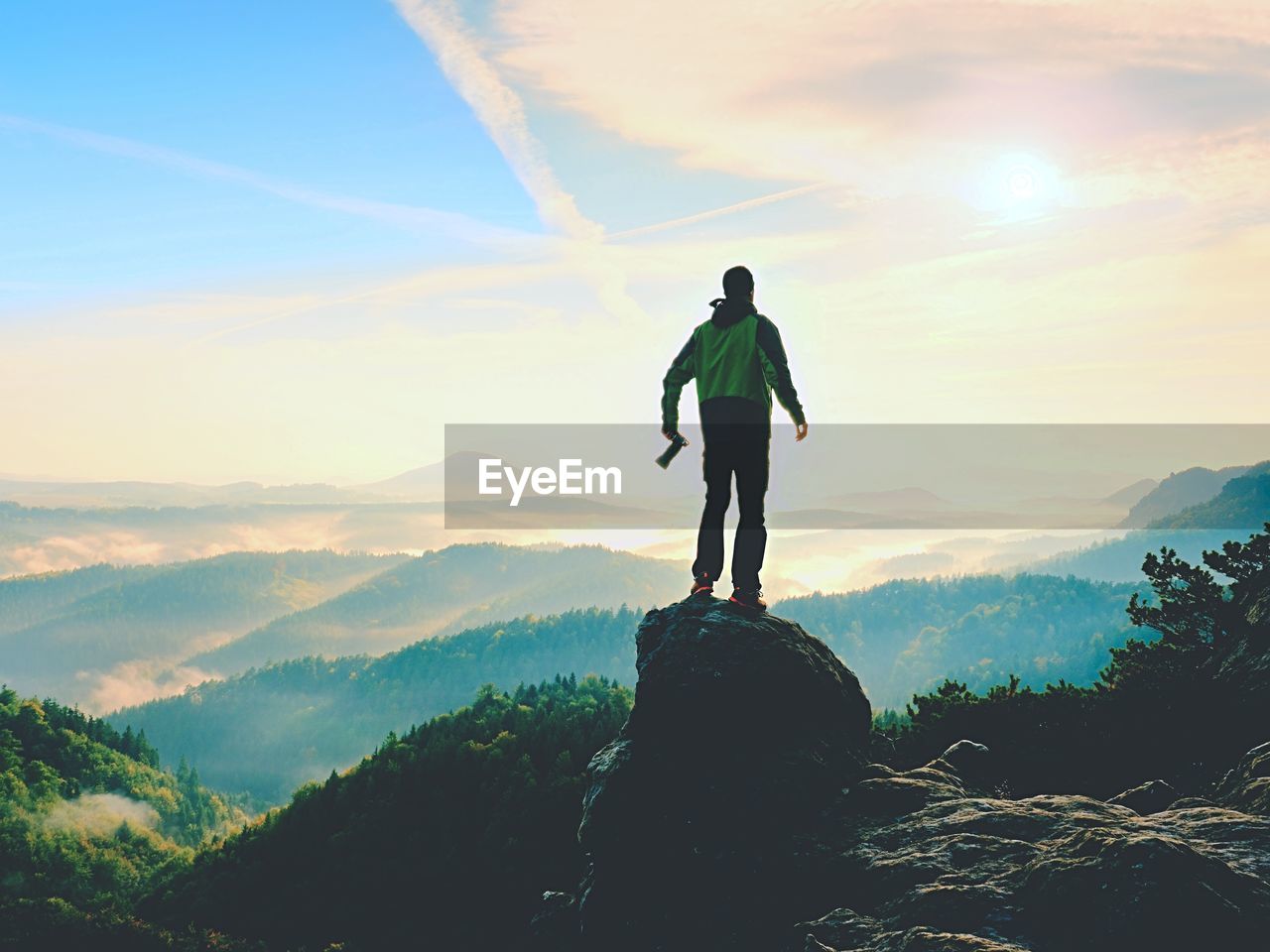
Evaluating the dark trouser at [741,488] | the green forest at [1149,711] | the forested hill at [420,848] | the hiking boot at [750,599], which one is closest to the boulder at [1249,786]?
the green forest at [1149,711]

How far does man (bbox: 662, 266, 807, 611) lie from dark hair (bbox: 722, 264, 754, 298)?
14 mm

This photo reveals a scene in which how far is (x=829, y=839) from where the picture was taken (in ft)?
37.0

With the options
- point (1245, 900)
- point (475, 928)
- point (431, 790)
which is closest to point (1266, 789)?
point (1245, 900)

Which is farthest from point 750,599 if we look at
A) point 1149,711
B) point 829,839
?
point 1149,711

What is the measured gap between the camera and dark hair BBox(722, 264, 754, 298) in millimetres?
13336

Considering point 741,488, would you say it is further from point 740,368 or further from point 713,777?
point 713,777

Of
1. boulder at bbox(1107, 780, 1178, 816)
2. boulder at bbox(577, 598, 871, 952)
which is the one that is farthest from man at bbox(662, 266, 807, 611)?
boulder at bbox(1107, 780, 1178, 816)

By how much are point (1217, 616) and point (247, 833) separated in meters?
138

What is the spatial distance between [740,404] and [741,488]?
48.5 inches

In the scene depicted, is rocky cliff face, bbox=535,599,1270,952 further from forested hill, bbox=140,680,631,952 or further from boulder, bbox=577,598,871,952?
forested hill, bbox=140,680,631,952

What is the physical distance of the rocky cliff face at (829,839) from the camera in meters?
8.08

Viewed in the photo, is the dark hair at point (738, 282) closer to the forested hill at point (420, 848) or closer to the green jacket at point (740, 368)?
the green jacket at point (740, 368)

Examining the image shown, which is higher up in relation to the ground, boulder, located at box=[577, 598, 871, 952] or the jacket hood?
the jacket hood

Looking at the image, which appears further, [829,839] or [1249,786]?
[829,839]
